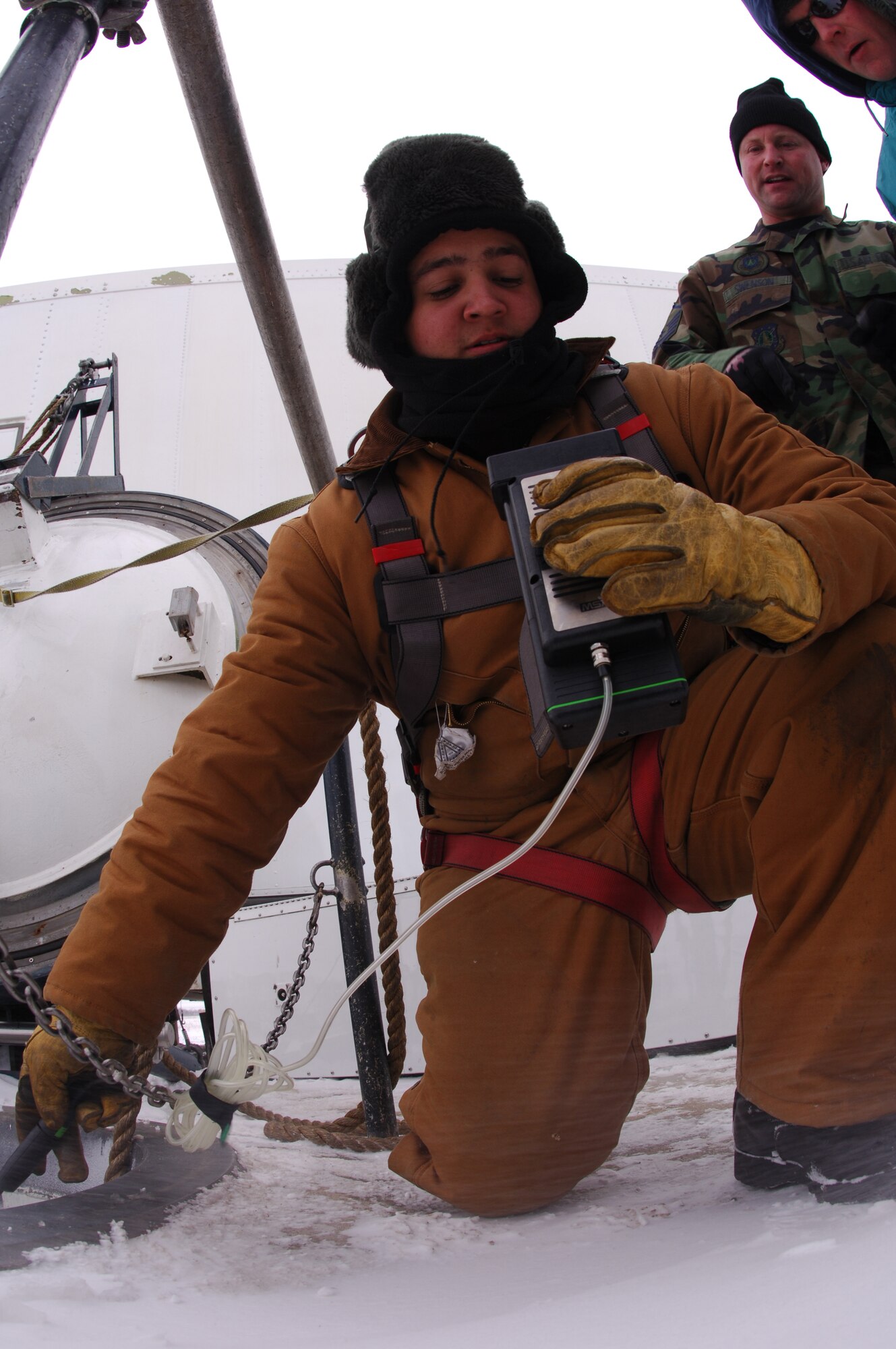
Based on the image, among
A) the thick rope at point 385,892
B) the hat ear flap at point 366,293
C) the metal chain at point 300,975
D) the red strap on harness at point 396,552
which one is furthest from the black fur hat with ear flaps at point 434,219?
the metal chain at point 300,975

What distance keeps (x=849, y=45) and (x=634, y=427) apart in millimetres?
999

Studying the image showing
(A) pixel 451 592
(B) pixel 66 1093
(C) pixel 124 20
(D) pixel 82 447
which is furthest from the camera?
(D) pixel 82 447

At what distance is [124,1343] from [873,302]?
2.09 m

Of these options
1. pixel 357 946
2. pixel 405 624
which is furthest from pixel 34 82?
pixel 357 946

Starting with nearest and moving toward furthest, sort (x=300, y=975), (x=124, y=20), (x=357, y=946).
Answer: (x=124, y=20) → (x=300, y=975) → (x=357, y=946)

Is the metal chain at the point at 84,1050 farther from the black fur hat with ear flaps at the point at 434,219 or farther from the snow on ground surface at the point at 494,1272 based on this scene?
the black fur hat with ear flaps at the point at 434,219

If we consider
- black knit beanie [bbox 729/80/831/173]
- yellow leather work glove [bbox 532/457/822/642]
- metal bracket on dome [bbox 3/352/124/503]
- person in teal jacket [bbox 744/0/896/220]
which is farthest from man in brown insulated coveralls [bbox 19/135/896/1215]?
metal bracket on dome [bbox 3/352/124/503]

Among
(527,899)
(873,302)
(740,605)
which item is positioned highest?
(873,302)

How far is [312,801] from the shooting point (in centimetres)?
A: 277

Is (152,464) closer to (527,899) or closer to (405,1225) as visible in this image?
(527,899)

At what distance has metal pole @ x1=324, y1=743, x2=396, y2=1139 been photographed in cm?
185

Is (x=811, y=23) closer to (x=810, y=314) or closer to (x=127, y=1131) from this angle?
(x=810, y=314)

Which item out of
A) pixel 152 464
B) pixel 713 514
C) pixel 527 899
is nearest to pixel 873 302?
pixel 713 514

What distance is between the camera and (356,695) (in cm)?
156
